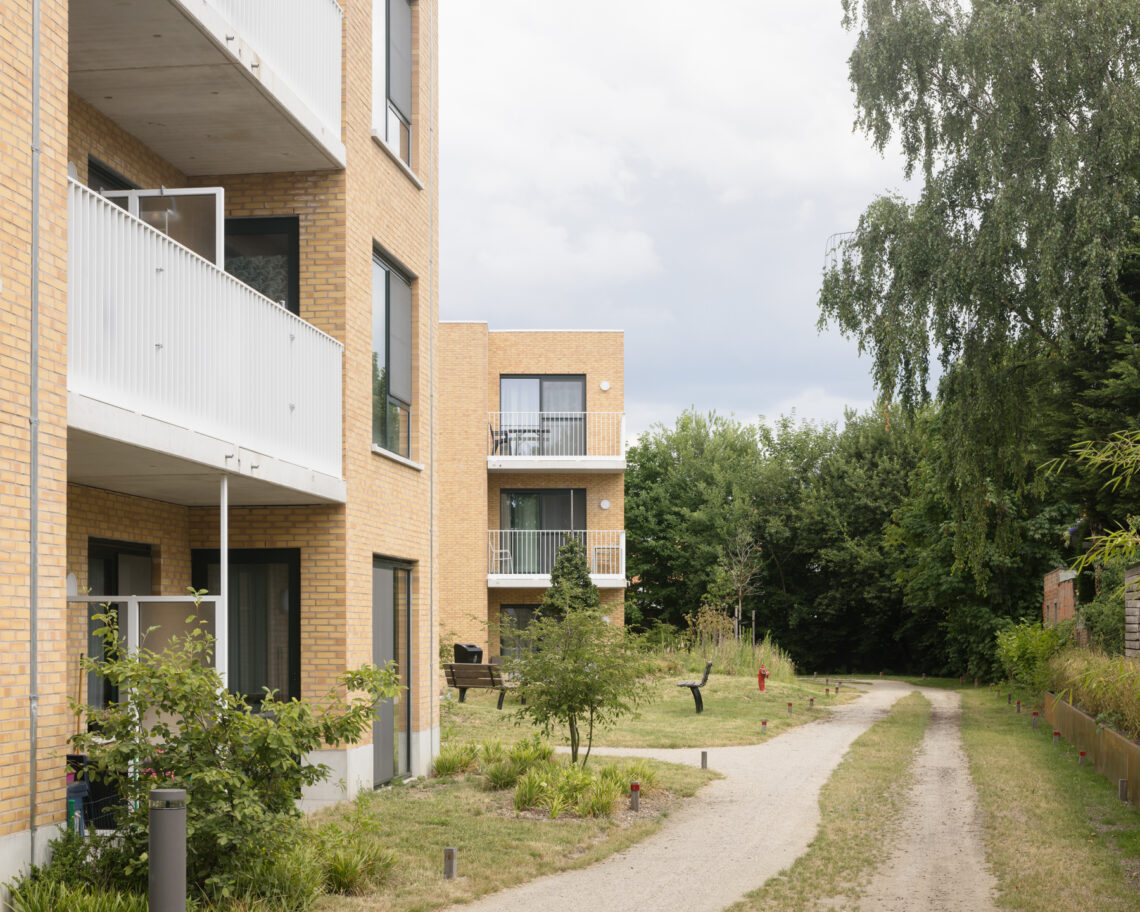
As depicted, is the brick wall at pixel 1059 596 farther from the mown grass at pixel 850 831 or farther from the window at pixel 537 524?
the window at pixel 537 524

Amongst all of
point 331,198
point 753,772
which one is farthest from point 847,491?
point 331,198

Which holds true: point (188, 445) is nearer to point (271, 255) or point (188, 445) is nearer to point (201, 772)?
point (201, 772)

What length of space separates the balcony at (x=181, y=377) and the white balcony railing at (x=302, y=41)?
2.06m

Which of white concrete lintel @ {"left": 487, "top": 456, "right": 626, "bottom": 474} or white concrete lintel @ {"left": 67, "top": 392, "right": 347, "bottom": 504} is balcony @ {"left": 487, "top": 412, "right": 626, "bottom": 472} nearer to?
white concrete lintel @ {"left": 487, "top": 456, "right": 626, "bottom": 474}

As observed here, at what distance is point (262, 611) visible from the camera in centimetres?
1253

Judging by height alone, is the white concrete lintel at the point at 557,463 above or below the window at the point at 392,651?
above

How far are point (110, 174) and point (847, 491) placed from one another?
41.2 m

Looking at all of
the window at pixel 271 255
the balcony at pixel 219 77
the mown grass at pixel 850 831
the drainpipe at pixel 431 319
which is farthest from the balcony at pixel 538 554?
the balcony at pixel 219 77

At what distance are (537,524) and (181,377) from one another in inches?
1066

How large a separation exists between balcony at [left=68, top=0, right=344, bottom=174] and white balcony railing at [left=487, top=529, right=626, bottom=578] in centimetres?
2319

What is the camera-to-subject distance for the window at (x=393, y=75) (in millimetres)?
14234

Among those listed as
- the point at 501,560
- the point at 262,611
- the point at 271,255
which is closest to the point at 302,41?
the point at 271,255

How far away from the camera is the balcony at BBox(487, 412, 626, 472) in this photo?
34844mm

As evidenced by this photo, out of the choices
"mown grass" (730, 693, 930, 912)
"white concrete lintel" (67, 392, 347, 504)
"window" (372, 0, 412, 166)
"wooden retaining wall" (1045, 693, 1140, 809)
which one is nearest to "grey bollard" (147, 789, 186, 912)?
"white concrete lintel" (67, 392, 347, 504)
